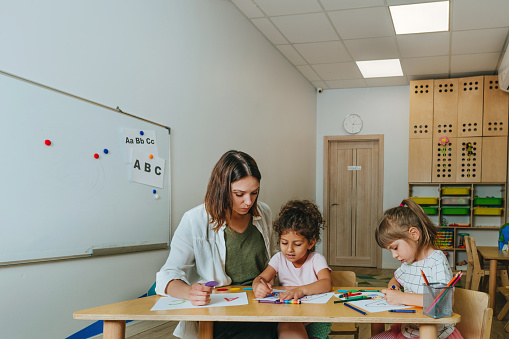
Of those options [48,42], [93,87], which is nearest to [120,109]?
[93,87]

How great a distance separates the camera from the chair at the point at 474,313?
1.65 metres

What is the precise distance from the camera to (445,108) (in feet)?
21.9

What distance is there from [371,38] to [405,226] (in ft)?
13.0

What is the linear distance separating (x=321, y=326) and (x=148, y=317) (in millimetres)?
843

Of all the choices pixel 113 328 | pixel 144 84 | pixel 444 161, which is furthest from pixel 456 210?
pixel 113 328

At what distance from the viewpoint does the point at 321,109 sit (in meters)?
7.94

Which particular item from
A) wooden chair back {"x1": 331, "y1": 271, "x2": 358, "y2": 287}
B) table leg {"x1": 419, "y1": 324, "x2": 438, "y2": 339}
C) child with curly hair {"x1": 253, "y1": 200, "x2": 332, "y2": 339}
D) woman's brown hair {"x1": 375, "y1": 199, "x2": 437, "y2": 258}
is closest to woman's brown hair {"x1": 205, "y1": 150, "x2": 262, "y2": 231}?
child with curly hair {"x1": 253, "y1": 200, "x2": 332, "y2": 339}

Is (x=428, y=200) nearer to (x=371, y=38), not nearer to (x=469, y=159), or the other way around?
(x=469, y=159)

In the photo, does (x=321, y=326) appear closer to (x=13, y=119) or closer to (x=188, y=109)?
(x=13, y=119)

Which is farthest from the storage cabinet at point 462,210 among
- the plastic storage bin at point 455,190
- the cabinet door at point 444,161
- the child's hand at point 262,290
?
the child's hand at point 262,290

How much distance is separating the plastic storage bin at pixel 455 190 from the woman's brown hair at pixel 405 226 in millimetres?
5116

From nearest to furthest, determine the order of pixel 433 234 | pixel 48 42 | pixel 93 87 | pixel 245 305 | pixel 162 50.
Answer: pixel 245 305
pixel 433 234
pixel 48 42
pixel 93 87
pixel 162 50

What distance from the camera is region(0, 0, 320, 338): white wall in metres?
2.41

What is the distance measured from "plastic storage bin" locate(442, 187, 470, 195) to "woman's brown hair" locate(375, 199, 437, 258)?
16.8ft
